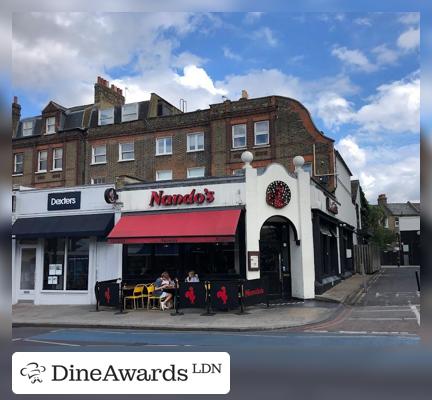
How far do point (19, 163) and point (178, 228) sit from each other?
21919mm

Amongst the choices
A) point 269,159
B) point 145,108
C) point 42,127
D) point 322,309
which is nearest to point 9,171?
point 322,309

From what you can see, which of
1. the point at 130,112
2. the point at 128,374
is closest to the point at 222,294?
the point at 128,374

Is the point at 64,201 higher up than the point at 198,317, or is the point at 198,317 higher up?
the point at 64,201

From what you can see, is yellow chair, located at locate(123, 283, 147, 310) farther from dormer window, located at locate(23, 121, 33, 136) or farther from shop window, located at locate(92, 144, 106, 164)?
dormer window, located at locate(23, 121, 33, 136)

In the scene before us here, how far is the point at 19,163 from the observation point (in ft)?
112

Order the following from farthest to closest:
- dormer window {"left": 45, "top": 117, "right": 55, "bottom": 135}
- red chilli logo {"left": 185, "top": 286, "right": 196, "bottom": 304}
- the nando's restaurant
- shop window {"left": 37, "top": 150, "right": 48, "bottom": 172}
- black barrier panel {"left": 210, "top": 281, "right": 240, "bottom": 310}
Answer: dormer window {"left": 45, "top": 117, "right": 55, "bottom": 135} < shop window {"left": 37, "top": 150, "right": 48, "bottom": 172} < the nando's restaurant < red chilli logo {"left": 185, "top": 286, "right": 196, "bottom": 304} < black barrier panel {"left": 210, "top": 281, "right": 240, "bottom": 310}

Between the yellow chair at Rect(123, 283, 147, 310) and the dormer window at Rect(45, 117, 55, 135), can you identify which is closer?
the yellow chair at Rect(123, 283, 147, 310)

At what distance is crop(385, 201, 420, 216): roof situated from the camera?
2616 inches

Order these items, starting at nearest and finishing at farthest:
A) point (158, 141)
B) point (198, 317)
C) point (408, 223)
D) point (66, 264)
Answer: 1. point (198, 317)
2. point (66, 264)
3. point (158, 141)
4. point (408, 223)

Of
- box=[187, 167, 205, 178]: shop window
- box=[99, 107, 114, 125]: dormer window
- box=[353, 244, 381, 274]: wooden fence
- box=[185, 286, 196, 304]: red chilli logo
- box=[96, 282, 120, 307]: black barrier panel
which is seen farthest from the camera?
box=[99, 107, 114, 125]: dormer window

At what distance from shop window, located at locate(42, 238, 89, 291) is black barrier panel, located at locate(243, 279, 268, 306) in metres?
8.02

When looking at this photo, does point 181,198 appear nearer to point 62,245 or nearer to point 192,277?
point 192,277

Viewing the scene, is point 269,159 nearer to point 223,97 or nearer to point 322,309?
point 223,97

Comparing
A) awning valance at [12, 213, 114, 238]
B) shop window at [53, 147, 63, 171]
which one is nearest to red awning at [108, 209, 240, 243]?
awning valance at [12, 213, 114, 238]
